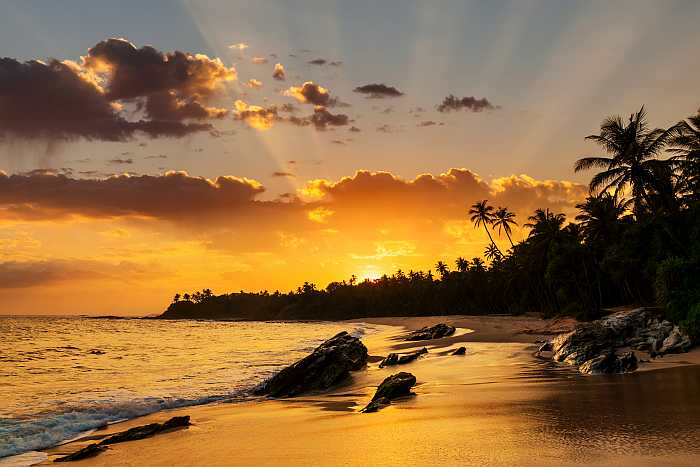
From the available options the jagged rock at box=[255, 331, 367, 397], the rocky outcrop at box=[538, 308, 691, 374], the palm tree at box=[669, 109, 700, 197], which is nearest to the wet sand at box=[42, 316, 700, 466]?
the rocky outcrop at box=[538, 308, 691, 374]

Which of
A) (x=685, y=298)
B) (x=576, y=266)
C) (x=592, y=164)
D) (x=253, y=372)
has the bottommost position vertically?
(x=253, y=372)

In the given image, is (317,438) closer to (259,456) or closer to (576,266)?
(259,456)

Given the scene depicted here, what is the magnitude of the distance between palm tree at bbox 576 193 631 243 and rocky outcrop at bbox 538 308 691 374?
36.8 meters

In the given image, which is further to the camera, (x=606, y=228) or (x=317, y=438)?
(x=606, y=228)

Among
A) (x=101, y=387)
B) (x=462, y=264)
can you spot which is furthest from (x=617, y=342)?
(x=462, y=264)

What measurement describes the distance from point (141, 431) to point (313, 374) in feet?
30.4

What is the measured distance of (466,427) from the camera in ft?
32.8

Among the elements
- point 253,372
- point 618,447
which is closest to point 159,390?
point 253,372

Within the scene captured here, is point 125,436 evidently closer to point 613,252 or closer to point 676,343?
point 676,343

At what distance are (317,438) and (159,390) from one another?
13214mm

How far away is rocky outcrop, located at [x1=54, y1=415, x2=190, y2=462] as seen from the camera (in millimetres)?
10633

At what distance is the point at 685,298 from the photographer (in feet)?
84.1

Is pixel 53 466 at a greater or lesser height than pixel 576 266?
lesser

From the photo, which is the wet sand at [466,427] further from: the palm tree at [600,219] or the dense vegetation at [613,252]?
the palm tree at [600,219]
